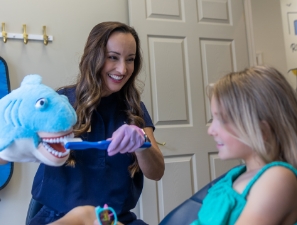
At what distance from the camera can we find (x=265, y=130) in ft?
2.24

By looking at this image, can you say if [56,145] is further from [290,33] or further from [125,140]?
[290,33]

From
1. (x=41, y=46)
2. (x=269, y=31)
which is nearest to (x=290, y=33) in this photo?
(x=269, y=31)

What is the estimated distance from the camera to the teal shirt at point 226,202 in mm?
652

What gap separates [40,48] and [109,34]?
66cm

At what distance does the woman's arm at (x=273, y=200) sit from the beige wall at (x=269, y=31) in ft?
7.30

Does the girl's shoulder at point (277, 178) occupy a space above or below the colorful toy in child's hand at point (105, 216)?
above

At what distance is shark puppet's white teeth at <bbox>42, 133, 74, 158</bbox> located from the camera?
0.65 metres

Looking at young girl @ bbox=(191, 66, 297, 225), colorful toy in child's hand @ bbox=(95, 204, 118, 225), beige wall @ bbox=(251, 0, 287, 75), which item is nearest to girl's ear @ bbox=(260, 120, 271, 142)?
young girl @ bbox=(191, 66, 297, 225)

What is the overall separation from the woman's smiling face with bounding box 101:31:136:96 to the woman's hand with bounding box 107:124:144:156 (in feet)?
1.12

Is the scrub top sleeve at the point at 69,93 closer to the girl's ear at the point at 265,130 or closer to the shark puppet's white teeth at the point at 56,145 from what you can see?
the shark puppet's white teeth at the point at 56,145

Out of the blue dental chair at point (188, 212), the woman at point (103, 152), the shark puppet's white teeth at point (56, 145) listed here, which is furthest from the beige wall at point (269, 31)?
the shark puppet's white teeth at point (56, 145)

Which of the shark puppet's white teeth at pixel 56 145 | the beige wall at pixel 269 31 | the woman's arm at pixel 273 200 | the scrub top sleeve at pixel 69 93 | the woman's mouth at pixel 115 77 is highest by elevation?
the beige wall at pixel 269 31

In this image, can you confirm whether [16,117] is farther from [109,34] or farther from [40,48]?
[40,48]

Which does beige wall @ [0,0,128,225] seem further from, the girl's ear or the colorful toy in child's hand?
the girl's ear
